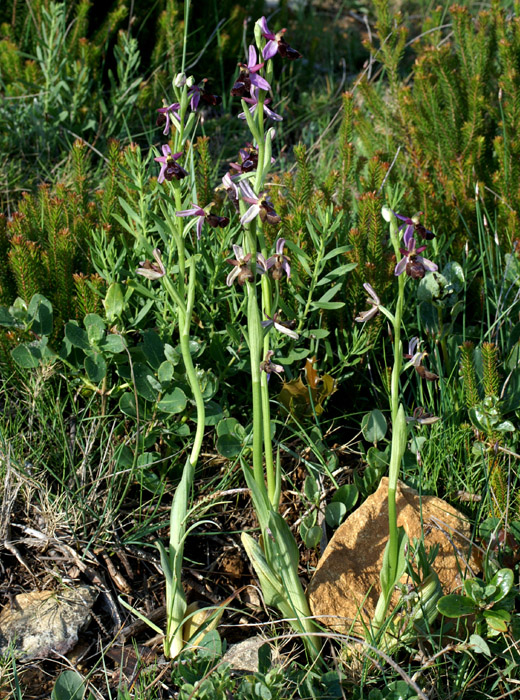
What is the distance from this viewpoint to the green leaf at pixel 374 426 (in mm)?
2062

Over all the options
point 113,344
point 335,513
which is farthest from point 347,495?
point 113,344

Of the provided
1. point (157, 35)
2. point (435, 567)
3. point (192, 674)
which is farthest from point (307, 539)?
point (157, 35)

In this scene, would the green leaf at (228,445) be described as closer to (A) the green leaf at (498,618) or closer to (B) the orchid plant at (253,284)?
(B) the orchid plant at (253,284)

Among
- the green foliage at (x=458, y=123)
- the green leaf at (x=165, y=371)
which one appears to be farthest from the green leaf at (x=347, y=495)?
the green foliage at (x=458, y=123)

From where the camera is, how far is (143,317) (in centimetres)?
217

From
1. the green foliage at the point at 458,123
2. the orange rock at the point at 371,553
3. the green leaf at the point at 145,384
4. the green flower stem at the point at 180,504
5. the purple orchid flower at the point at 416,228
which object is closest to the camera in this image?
the purple orchid flower at the point at 416,228

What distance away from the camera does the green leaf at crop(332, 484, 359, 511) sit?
78.2 inches

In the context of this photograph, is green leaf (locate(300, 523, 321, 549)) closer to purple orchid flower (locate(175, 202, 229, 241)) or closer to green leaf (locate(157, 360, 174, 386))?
green leaf (locate(157, 360, 174, 386))

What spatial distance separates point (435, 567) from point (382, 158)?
68.5 inches

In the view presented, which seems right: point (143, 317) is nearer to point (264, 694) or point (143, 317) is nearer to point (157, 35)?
point (264, 694)

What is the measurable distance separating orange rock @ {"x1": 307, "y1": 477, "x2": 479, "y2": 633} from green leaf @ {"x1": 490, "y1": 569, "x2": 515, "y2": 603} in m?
0.09

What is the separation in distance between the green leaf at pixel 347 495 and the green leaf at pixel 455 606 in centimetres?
48

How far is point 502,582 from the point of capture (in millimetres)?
1584

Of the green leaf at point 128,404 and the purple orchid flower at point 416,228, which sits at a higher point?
the purple orchid flower at point 416,228
